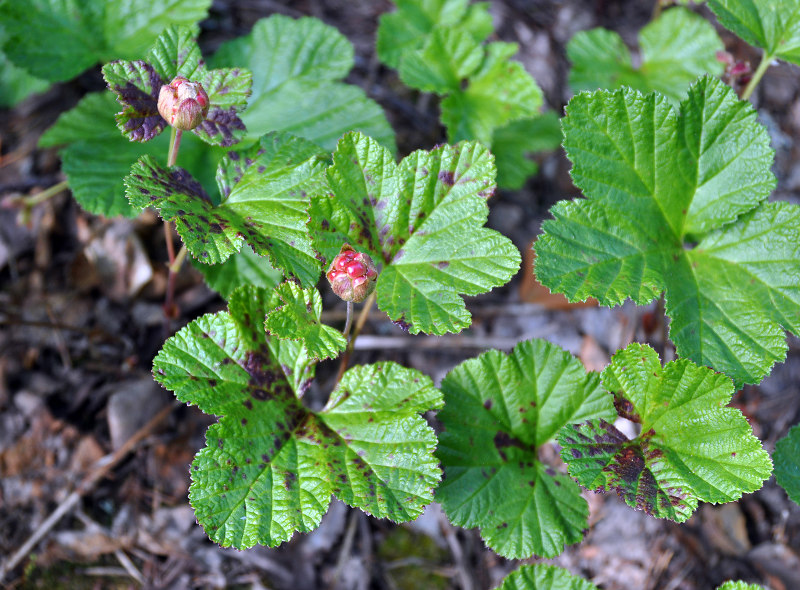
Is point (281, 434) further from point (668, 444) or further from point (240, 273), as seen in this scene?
point (668, 444)

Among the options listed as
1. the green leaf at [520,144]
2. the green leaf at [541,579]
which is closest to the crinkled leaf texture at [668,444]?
the green leaf at [541,579]

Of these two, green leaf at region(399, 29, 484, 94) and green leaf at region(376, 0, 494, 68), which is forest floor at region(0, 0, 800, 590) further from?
green leaf at region(376, 0, 494, 68)

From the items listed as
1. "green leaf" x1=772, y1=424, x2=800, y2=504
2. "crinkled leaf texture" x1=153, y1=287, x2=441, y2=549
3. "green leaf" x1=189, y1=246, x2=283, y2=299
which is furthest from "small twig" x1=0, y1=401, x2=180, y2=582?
"green leaf" x1=772, y1=424, x2=800, y2=504

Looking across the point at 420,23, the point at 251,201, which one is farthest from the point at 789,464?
the point at 420,23

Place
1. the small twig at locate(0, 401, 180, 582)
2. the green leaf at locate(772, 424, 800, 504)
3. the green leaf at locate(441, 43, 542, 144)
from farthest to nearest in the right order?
the green leaf at locate(441, 43, 542, 144) < the small twig at locate(0, 401, 180, 582) < the green leaf at locate(772, 424, 800, 504)

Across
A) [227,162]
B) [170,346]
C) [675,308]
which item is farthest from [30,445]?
[675,308]

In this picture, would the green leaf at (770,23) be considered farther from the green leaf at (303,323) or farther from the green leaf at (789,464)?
the green leaf at (303,323)

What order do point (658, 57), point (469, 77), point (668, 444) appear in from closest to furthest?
point (668, 444), point (469, 77), point (658, 57)
